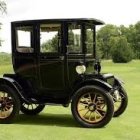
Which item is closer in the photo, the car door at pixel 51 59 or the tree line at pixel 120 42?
the car door at pixel 51 59

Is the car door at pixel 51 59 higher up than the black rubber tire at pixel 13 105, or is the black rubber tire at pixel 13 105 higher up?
the car door at pixel 51 59

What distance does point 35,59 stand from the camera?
35.4 feet

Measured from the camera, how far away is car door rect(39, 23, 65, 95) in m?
10.6

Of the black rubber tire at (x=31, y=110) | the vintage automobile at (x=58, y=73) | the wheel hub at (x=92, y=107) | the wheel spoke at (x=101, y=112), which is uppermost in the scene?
the vintage automobile at (x=58, y=73)

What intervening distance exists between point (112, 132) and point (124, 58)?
7619 centimetres

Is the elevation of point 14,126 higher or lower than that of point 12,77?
lower

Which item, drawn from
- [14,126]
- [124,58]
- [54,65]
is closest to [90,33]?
[54,65]

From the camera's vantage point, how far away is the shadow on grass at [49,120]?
10758 mm

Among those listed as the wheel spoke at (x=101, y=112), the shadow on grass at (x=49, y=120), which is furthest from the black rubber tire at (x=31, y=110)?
the wheel spoke at (x=101, y=112)

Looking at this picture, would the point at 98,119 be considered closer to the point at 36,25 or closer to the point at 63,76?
the point at 63,76

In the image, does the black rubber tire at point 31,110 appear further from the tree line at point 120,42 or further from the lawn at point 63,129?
the tree line at point 120,42

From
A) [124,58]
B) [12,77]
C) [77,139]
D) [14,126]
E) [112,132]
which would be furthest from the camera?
[124,58]

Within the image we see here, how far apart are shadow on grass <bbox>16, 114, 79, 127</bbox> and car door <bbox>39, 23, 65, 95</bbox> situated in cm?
71

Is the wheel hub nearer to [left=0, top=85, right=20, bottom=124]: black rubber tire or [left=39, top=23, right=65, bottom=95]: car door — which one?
[left=39, top=23, right=65, bottom=95]: car door
